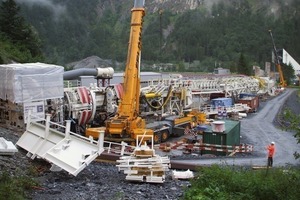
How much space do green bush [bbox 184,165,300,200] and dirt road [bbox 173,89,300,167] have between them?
1636 millimetres

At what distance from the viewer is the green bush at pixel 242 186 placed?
36.7 ft

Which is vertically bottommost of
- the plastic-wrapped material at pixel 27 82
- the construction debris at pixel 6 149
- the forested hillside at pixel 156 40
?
the construction debris at pixel 6 149

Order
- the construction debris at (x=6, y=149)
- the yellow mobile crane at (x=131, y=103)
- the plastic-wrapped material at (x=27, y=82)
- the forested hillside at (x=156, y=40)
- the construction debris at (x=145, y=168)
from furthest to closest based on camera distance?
the forested hillside at (x=156, y=40)
the yellow mobile crane at (x=131, y=103)
the plastic-wrapped material at (x=27, y=82)
the construction debris at (x=145, y=168)
the construction debris at (x=6, y=149)

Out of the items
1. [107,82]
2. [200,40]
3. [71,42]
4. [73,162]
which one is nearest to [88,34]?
[71,42]

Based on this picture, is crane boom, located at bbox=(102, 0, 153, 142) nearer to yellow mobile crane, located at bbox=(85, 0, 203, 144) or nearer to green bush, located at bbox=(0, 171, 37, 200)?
yellow mobile crane, located at bbox=(85, 0, 203, 144)

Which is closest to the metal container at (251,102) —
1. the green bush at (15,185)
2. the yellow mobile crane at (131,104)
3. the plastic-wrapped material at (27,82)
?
the yellow mobile crane at (131,104)

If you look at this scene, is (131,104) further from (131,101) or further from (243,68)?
(243,68)

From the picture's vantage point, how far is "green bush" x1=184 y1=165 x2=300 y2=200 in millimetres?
11195

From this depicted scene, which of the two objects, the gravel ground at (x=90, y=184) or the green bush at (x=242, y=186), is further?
the gravel ground at (x=90, y=184)

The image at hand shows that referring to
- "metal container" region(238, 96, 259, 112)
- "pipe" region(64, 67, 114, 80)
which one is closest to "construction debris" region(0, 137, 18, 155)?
"pipe" region(64, 67, 114, 80)

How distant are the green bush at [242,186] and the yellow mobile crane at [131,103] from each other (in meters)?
8.91

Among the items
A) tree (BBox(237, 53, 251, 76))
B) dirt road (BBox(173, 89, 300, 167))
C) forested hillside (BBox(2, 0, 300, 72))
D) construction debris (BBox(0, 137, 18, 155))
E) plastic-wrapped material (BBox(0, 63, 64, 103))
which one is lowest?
dirt road (BBox(173, 89, 300, 167))

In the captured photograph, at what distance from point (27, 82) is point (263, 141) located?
15.7 metres

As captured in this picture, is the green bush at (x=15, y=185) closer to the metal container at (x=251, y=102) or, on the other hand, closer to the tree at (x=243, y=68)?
the metal container at (x=251, y=102)
